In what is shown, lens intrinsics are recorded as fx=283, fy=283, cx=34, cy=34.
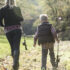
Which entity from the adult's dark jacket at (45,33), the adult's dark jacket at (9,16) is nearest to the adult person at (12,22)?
the adult's dark jacket at (9,16)

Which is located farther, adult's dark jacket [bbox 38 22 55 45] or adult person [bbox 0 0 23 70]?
adult's dark jacket [bbox 38 22 55 45]

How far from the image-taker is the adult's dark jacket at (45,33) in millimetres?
7957

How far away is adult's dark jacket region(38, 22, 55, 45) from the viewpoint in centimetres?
796

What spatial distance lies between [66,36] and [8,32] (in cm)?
3649

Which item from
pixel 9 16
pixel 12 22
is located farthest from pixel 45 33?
pixel 9 16

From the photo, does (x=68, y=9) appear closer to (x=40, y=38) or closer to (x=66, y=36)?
(x=66, y=36)

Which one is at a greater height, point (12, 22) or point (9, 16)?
point (9, 16)

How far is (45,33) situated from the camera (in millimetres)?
7961

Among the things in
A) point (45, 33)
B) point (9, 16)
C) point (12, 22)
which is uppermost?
point (9, 16)

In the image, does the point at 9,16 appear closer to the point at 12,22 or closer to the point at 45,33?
the point at 12,22

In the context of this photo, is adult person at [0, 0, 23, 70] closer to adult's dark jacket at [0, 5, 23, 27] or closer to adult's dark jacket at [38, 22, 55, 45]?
adult's dark jacket at [0, 5, 23, 27]

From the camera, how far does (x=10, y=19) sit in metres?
7.54

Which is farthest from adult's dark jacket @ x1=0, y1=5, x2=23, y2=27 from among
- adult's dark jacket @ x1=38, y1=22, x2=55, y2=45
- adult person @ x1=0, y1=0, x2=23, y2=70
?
adult's dark jacket @ x1=38, y1=22, x2=55, y2=45

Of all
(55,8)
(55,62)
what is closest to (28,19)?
(55,8)
